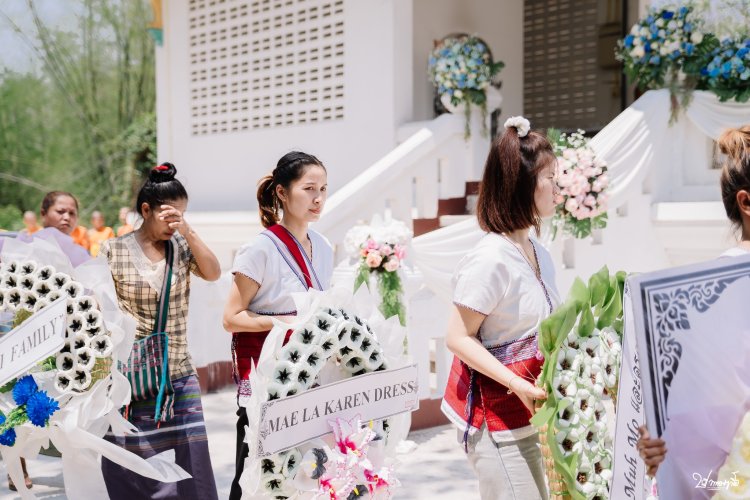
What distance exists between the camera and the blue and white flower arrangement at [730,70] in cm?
691

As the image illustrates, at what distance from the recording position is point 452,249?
20.1 ft

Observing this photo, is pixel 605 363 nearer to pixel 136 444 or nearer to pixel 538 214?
pixel 538 214

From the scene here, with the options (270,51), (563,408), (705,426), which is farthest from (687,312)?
(270,51)

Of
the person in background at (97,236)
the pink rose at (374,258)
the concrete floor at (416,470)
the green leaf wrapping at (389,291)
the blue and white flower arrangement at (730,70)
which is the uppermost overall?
the blue and white flower arrangement at (730,70)

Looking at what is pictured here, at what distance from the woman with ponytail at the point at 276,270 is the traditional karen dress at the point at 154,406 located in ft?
0.66

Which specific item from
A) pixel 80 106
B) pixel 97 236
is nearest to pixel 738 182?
pixel 97 236

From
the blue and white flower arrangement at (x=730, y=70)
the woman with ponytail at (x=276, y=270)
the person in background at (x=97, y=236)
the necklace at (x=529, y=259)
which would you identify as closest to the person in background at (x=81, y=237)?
the person in background at (x=97, y=236)

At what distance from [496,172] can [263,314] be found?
3.60 ft

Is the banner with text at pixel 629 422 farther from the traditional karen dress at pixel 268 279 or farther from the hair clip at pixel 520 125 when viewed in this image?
the traditional karen dress at pixel 268 279

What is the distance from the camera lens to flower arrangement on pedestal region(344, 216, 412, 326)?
17.0ft

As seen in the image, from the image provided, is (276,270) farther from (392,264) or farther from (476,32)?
(476,32)

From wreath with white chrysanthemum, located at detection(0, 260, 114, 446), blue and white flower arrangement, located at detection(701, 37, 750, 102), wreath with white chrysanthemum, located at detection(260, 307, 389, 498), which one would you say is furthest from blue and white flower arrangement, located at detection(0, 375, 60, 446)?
blue and white flower arrangement, located at detection(701, 37, 750, 102)

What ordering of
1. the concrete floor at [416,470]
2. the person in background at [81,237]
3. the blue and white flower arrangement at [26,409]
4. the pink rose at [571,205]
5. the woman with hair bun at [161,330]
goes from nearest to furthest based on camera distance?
1. the blue and white flower arrangement at [26,409]
2. the woman with hair bun at [161,330]
3. the concrete floor at [416,470]
4. the pink rose at [571,205]
5. the person in background at [81,237]

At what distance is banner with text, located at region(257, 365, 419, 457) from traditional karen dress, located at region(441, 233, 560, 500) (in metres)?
0.22
